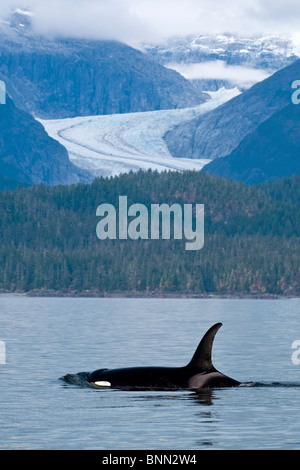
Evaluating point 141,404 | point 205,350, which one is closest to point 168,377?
point 205,350

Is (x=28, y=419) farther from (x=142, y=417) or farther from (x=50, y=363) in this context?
(x=50, y=363)

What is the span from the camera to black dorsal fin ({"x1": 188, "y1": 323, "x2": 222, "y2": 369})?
194 ft

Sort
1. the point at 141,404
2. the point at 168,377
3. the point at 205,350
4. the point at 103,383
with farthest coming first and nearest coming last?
the point at 103,383 → the point at 168,377 → the point at 205,350 → the point at 141,404

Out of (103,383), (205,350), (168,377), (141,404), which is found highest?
(205,350)

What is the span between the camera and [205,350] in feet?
196

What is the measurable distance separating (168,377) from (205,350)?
3.81 metres

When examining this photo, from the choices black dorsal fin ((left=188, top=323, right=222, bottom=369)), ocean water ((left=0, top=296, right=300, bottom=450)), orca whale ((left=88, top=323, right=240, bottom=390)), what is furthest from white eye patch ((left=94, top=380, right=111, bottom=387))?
black dorsal fin ((left=188, top=323, right=222, bottom=369))

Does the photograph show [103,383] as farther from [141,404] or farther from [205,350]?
[205,350]

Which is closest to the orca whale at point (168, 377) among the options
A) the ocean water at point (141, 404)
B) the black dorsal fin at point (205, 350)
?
the black dorsal fin at point (205, 350)

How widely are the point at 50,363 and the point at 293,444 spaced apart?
134ft

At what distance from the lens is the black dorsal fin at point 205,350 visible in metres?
59.2

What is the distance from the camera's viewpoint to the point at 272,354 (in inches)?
3878
